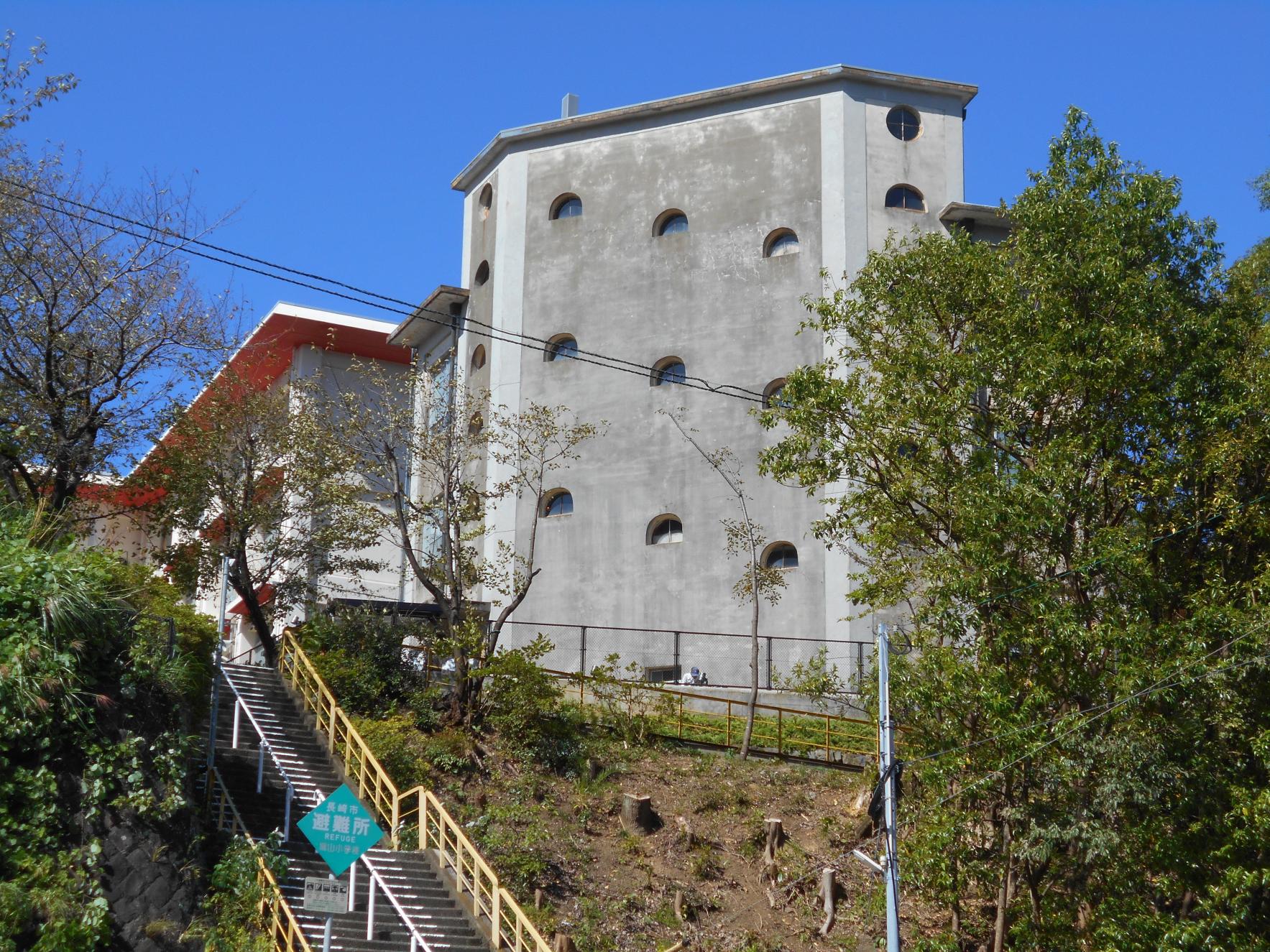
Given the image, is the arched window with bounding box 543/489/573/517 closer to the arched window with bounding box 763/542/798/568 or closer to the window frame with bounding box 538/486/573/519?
the window frame with bounding box 538/486/573/519

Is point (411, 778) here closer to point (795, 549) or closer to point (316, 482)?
point (316, 482)

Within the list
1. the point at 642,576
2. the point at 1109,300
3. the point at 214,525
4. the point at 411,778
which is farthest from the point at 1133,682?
the point at 214,525

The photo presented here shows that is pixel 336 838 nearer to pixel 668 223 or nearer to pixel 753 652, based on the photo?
pixel 753 652

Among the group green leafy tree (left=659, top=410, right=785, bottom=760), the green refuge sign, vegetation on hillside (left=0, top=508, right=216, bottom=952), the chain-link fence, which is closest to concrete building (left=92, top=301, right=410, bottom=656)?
the chain-link fence

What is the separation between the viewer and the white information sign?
13.2m

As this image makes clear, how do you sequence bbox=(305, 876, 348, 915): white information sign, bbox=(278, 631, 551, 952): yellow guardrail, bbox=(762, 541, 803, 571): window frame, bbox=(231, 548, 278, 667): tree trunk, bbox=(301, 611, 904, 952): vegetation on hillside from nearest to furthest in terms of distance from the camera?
bbox=(305, 876, 348, 915): white information sign, bbox=(278, 631, 551, 952): yellow guardrail, bbox=(301, 611, 904, 952): vegetation on hillside, bbox=(231, 548, 278, 667): tree trunk, bbox=(762, 541, 803, 571): window frame

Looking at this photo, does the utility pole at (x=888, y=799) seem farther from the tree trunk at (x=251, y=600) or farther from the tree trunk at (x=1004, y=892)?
the tree trunk at (x=251, y=600)

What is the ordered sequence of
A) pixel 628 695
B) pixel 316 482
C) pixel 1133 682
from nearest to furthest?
pixel 1133 682 < pixel 628 695 < pixel 316 482

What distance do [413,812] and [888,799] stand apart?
6951 mm

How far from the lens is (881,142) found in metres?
32.6

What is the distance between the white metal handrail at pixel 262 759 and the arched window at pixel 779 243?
16.2 m

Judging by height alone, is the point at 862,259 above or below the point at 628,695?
above

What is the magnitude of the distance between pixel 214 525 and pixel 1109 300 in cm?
1723

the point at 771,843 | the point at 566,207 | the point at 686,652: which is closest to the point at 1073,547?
the point at 771,843
